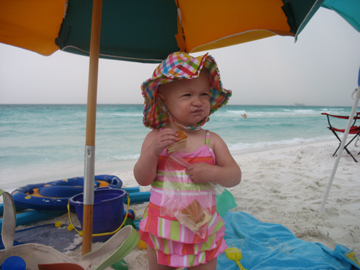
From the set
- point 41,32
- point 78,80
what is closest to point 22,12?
point 41,32

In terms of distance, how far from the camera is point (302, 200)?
341cm

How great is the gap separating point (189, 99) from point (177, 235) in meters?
0.73

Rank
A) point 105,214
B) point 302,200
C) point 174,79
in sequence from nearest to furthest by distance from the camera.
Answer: point 174,79 < point 105,214 < point 302,200

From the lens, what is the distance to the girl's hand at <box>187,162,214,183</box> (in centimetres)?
123

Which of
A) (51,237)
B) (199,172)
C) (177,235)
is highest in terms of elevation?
(199,172)

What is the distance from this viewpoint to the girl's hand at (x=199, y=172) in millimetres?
1231

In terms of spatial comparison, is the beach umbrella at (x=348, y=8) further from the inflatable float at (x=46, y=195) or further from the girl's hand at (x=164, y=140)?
the inflatable float at (x=46, y=195)

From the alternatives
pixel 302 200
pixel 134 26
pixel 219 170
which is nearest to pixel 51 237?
pixel 219 170

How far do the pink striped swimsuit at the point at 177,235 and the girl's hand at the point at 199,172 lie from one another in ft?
0.19

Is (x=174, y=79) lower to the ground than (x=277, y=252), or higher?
higher

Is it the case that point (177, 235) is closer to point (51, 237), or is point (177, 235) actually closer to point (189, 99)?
point (189, 99)

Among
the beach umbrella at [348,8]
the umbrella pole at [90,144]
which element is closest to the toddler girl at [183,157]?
the umbrella pole at [90,144]

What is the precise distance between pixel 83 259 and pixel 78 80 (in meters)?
22.7

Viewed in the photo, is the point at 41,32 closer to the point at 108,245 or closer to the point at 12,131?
the point at 108,245
